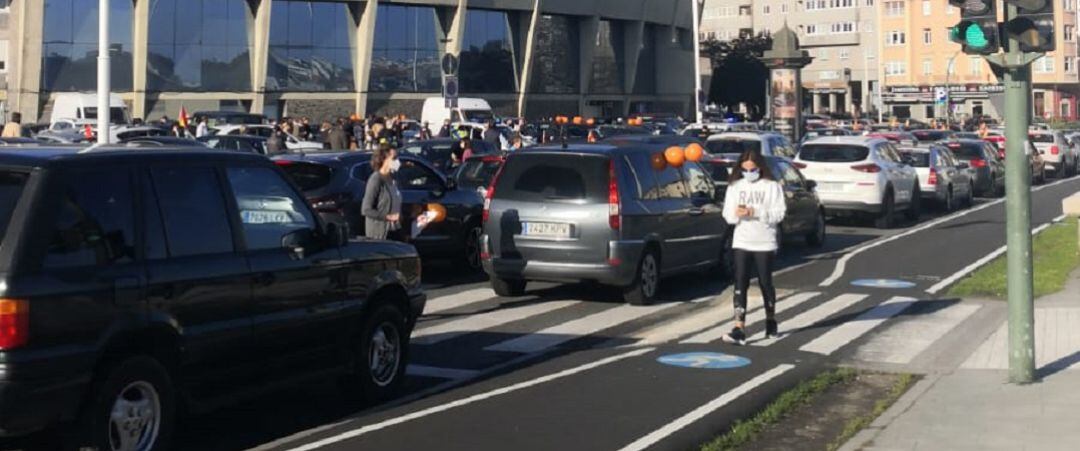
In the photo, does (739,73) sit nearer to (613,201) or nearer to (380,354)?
(613,201)

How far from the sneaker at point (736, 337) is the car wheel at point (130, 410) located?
6082 mm

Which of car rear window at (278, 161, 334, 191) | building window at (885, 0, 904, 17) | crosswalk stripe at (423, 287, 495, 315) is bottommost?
crosswalk stripe at (423, 287, 495, 315)

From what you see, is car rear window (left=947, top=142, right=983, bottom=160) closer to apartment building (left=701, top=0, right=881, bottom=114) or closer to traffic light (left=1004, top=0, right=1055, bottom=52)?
traffic light (left=1004, top=0, right=1055, bottom=52)

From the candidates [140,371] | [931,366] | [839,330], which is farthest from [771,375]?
[140,371]

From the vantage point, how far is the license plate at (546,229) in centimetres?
1463

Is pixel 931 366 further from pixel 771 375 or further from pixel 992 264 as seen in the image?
pixel 992 264

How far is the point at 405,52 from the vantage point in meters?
72.4

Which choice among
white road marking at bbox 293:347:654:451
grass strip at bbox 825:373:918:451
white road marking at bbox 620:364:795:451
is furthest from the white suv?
grass strip at bbox 825:373:918:451

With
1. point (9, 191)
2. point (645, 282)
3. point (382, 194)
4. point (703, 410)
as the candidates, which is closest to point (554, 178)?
point (645, 282)

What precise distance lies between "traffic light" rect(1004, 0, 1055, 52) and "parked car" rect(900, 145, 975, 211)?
20.2 meters

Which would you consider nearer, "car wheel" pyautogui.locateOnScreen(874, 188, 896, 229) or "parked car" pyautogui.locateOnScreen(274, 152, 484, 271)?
"parked car" pyautogui.locateOnScreen(274, 152, 484, 271)

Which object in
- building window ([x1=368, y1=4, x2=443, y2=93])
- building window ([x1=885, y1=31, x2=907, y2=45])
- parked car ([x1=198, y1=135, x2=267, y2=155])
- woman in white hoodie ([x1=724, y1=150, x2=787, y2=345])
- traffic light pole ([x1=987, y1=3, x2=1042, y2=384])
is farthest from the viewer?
building window ([x1=885, y1=31, x2=907, y2=45])

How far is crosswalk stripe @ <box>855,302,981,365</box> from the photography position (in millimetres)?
11898

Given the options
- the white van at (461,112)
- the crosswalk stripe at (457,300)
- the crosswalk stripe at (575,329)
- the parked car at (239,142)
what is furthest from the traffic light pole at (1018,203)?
the white van at (461,112)
